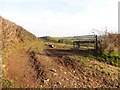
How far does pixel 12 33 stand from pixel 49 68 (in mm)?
4395

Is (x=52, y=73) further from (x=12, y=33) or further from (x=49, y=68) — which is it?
(x=12, y=33)

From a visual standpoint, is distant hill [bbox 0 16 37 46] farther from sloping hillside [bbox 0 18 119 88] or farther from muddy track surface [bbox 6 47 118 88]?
muddy track surface [bbox 6 47 118 88]

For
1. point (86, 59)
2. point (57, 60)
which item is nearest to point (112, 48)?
point (86, 59)

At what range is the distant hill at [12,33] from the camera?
17525 millimetres

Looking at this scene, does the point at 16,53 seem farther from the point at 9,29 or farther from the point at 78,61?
the point at 78,61

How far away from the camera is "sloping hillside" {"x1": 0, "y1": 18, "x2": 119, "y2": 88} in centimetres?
1533

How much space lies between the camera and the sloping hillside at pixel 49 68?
1533 centimetres

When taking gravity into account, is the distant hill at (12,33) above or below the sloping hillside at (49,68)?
above

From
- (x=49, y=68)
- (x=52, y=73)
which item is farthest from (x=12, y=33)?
(x=52, y=73)

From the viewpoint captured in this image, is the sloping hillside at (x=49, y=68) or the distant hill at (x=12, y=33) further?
the distant hill at (x=12, y=33)

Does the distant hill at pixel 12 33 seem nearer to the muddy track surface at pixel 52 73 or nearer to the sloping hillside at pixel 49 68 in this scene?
the sloping hillside at pixel 49 68

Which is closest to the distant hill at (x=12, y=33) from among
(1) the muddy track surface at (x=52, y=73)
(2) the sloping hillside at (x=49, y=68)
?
(2) the sloping hillside at (x=49, y=68)

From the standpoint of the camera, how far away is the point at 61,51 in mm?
20578

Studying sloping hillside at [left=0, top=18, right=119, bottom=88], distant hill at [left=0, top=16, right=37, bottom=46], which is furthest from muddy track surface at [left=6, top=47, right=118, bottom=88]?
distant hill at [left=0, top=16, right=37, bottom=46]
